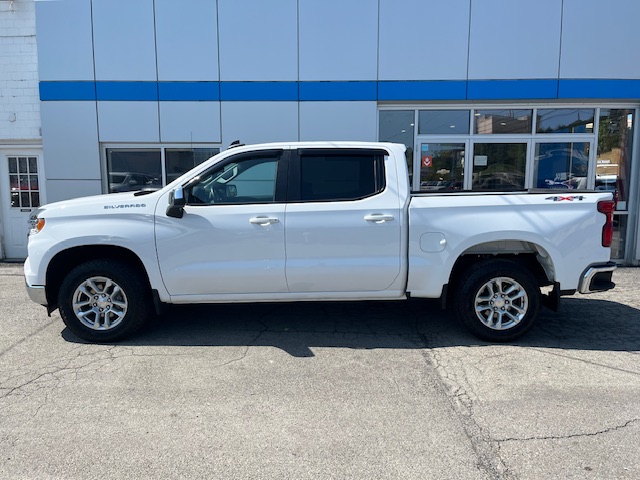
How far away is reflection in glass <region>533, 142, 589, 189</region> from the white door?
977 cm

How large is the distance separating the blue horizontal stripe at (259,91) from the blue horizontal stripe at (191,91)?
0.15 metres

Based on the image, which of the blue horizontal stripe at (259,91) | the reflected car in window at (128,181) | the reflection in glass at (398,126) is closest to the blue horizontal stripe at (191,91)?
the blue horizontal stripe at (259,91)

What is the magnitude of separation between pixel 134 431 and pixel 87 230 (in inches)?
87.7

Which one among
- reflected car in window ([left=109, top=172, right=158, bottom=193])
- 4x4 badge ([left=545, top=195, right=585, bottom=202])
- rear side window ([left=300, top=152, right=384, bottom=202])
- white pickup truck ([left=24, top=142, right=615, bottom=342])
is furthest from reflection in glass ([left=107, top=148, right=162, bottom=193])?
4x4 badge ([left=545, top=195, right=585, bottom=202])

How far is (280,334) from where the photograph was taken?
5078 mm

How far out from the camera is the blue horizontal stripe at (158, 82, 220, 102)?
8594 millimetres

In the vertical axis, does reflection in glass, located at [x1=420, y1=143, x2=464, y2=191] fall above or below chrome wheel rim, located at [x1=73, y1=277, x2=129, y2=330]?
above

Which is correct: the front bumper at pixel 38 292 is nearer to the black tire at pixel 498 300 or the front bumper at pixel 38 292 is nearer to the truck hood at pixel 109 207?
the truck hood at pixel 109 207

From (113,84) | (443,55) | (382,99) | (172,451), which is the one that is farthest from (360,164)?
(113,84)

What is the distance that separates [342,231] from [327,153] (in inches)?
34.7

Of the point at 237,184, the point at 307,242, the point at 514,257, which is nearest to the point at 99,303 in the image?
the point at 237,184

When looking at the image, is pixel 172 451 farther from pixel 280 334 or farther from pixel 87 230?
Result: pixel 87 230

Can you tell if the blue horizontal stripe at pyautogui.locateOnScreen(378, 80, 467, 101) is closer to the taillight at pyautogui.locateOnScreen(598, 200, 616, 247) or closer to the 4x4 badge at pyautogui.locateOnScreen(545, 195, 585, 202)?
the 4x4 badge at pyautogui.locateOnScreen(545, 195, 585, 202)

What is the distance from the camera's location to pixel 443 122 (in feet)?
29.1
